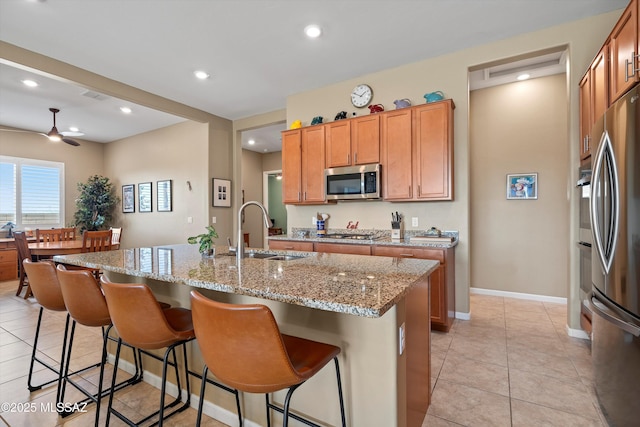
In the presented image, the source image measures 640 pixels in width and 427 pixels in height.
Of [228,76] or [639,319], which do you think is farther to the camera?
[228,76]

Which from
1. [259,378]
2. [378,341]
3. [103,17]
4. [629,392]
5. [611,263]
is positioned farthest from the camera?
[103,17]

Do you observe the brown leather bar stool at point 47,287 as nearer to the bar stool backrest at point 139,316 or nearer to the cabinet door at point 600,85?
the bar stool backrest at point 139,316

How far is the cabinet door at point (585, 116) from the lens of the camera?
2576mm

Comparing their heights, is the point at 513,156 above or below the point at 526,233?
above

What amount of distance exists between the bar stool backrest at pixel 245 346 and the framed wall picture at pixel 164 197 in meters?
5.45

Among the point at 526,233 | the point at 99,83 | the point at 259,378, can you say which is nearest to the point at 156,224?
the point at 99,83

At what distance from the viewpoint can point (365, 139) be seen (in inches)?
147

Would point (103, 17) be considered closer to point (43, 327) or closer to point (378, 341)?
point (43, 327)

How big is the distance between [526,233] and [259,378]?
4.36 metres

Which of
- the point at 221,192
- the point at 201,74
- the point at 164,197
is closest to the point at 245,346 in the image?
the point at 201,74

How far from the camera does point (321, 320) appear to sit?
143cm

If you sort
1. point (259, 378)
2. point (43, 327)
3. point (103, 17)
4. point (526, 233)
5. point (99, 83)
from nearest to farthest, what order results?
point (259, 378) < point (103, 17) < point (43, 327) < point (99, 83) < point (526, 233)

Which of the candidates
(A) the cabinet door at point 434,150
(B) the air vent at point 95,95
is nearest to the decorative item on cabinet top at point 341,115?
(A) the cabinet door at point 434,150

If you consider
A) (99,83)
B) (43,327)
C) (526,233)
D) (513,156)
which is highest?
(99,83)
